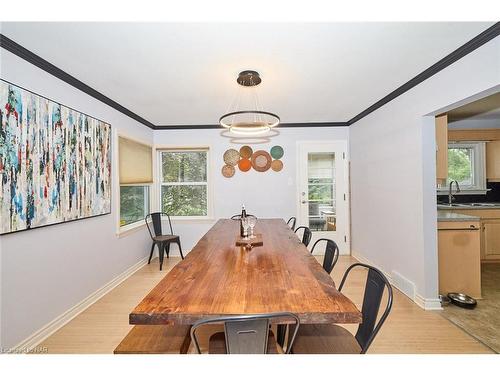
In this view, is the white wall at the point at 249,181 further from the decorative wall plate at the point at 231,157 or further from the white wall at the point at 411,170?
the white wall at the point at 411,170

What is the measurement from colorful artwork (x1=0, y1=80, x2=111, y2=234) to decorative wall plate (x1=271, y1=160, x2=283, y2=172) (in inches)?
106

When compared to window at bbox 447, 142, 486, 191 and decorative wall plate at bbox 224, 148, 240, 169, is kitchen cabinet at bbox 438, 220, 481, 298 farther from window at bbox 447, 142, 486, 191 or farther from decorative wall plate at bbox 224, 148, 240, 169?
decorative wall plate at bbox 224, 148, 240, 169

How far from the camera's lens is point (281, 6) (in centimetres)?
114

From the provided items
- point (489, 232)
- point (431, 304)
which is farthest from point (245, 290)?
point (489, 232)

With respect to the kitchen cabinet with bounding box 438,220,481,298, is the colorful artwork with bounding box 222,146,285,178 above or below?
above

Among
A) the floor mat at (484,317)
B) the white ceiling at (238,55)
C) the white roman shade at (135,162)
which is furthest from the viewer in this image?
the white roman shade at (135,162)

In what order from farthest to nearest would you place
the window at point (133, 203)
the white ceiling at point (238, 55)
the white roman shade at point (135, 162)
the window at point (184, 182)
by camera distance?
the window at point (184, 182) → the window at point (133, 203) → the white roman shade at point (135, 162) → the white ceiling at point (238, 55)

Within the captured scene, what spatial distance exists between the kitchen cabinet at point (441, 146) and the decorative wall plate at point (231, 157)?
291cm

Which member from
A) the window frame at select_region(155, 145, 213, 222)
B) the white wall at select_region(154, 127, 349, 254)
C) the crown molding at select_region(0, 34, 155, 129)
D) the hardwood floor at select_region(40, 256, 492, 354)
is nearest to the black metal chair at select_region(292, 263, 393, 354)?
the hardwood floor at select_region(40, 256, 492, 354)

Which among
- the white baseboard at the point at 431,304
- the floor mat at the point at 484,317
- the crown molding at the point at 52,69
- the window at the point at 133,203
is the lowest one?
the floor mat at the point at 484,317

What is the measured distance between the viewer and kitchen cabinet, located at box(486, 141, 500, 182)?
14.1ft

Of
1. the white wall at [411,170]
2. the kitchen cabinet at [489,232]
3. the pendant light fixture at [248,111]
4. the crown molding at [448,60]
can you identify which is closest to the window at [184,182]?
the pendant light fixture at [248,111]

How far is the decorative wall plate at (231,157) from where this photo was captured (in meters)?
4.61

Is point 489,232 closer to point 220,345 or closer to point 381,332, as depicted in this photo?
point 381,332
